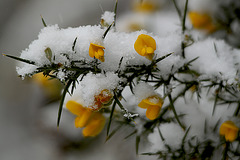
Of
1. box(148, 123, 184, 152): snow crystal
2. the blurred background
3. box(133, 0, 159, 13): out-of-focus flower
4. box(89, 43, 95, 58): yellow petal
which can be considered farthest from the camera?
the blurred background

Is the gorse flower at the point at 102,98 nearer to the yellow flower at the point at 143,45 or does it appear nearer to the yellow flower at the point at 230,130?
the yellow flower at the point at 143,45

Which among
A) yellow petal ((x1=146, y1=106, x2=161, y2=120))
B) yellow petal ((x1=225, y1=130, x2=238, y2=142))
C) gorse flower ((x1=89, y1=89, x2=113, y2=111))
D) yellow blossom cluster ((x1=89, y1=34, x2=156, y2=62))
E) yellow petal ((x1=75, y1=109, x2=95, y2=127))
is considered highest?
yellow blossom cluster ((x1=89, y1=34, x2=156, y2=62))

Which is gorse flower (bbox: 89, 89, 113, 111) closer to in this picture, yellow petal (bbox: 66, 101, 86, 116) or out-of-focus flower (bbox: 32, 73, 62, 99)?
yellow petal (bbox: 66, 101, 86, 116)

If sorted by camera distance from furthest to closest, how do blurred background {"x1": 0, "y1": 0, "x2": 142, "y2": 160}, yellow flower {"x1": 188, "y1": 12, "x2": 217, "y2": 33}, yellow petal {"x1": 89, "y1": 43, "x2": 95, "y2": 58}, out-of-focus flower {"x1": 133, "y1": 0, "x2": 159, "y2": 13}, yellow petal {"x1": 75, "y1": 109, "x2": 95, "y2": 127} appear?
blurred background {"x1": 0, "y1": 0, "x2": 142, "y2": 160}, out-of-focus flower {"x1": 133, "y1": 0, "x2": 159, "y2": 13}, yellow flower {"x1": 188, "y1": 12, "x2": 217, "y2": 33}, yellow petal {"x1": 75, "y1": 109, "x2": 95, "y2": 127}, yellow petal {"x1": 89, "y1": 43, "x2": 95, "y2": 58}

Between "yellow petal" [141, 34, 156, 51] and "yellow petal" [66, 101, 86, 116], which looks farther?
"yellow petal" [66, 101, 86, 116]

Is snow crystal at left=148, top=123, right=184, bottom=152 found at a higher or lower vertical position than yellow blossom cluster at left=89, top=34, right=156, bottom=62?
lower

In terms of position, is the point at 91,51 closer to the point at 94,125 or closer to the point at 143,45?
the point at 143,45

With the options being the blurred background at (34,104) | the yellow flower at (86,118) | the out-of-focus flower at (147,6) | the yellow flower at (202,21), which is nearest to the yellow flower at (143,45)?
the yellow flower at (86,118)

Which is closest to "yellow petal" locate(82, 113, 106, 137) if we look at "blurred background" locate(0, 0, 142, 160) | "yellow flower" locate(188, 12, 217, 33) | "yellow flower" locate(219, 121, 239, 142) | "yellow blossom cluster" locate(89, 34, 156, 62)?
"yellow blossom cluster" locate(89, 34, 156, 62)

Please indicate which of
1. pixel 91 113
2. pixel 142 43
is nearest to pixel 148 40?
pixel 142 43
